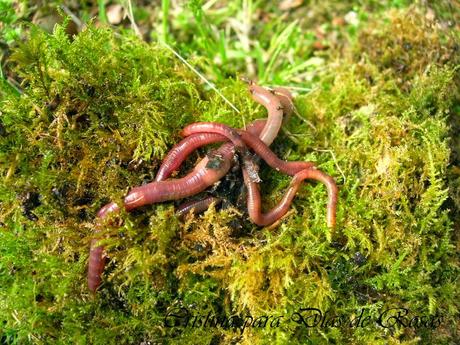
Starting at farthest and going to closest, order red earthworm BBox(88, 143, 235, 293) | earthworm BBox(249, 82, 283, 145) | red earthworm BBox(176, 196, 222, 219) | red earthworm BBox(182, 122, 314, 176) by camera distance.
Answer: earthworm BBox(249, 82, 283, 145) < red earthworm BBox(182, 122, 314, 176) < red earthworm BBox(176, 196, 222, 219) < red earthworm BBox(88, 143, 235, 293)

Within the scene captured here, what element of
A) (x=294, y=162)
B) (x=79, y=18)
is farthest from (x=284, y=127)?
(x=79, y=18)

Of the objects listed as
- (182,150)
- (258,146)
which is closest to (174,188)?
(182,150)

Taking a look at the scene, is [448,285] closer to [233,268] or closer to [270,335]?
[270,335]

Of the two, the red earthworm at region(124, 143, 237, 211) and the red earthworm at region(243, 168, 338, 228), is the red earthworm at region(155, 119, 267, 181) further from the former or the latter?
the red earthworm at region(243, 168, 338, 228)

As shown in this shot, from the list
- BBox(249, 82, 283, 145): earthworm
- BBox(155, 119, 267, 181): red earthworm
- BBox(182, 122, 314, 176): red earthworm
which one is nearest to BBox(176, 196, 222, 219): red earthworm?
BBox(155, 119, 267, 181): red earthworm

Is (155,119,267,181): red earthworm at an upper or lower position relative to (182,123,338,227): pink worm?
upper

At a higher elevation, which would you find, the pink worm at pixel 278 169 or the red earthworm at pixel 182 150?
the red earthworm at pixel 182 150

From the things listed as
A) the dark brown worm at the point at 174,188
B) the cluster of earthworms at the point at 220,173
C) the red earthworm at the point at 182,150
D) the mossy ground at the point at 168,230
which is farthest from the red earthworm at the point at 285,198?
the red earthworm at the point at 182,150

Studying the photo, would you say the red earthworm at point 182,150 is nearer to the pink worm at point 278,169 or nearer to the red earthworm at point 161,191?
the pink worm at point 278,169
